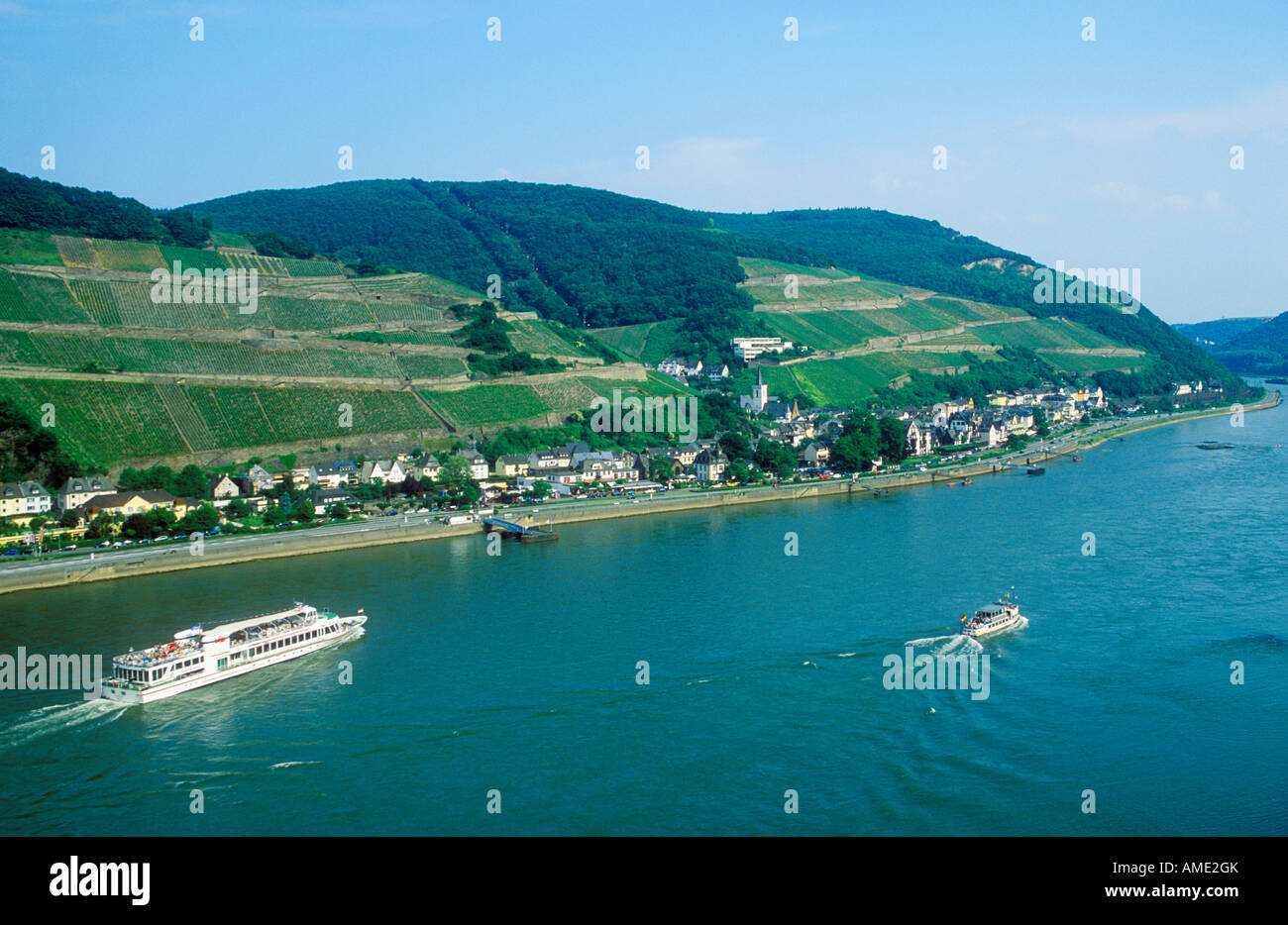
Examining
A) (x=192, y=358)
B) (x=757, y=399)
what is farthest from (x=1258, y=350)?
(x=192, y=358)

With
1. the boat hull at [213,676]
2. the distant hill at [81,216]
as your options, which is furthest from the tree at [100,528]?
the distant hill at [81,216]

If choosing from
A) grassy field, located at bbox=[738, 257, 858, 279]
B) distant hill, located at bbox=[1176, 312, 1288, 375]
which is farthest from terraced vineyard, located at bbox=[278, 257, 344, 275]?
distant hill, located at bbox=[1176, 312, 1288, 375]

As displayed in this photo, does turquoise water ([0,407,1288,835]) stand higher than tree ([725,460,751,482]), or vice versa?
tree ([725,460,751,482])

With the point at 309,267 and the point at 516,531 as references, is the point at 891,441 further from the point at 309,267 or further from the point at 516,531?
the point at 309,267

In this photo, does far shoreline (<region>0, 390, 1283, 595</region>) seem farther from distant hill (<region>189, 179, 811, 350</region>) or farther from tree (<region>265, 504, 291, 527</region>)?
distant hill (<region>189, 179, 811, 350</region>)

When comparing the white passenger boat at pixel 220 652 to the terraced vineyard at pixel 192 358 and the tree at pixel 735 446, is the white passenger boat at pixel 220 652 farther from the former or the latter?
the tree at pixel 735 446

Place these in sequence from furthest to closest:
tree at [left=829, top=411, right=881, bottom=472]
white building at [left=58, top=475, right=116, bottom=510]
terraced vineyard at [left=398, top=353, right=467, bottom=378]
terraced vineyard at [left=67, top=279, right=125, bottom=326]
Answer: terraced vineyard at [left=398, top=353, right=467, bottom=378] → tree at [left=829, top=411, right=881, bottom=472] → terraced vineyard at [left=67, top=279, right=125, bottom=326] → white building at [left=58, top=475, right=116, bottom=510]
